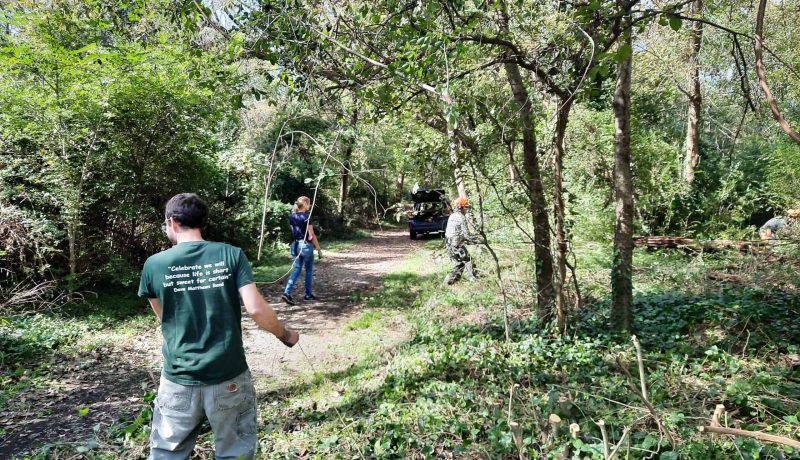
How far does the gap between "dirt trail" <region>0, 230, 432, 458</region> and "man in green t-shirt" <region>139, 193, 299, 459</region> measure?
191 centimetres

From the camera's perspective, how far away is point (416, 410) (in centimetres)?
391

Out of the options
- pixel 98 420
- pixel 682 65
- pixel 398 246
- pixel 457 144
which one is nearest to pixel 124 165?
pixel 98 420

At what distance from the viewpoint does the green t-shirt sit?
260cm

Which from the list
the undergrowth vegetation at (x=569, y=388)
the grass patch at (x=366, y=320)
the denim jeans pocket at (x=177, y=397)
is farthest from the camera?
the grass patch at (x=366, y=320)

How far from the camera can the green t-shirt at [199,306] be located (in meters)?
→ 2.60

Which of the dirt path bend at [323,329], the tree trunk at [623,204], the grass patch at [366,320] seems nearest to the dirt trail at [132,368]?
the dirt path bend at [323,329]

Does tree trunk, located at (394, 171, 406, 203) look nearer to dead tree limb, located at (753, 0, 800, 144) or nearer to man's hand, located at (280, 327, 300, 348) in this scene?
man's hand, located at (280, 327, 300, 348)

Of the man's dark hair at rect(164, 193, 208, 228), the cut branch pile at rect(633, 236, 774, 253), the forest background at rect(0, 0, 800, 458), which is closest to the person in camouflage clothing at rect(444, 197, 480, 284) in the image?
the forest background at rect(0, 0, 800, 458)

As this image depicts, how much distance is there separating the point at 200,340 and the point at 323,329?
4.78 m

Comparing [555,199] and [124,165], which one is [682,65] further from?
[124,165]

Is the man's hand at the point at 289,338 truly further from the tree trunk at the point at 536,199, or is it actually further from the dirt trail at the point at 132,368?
the tree trunk at the point at 536,199

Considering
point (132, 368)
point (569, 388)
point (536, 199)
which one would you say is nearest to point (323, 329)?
point (132, 368)

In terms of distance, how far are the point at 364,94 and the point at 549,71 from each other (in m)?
2.16

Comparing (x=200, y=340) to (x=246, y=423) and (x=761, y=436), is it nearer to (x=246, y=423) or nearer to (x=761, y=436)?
(x=246, y=423)
